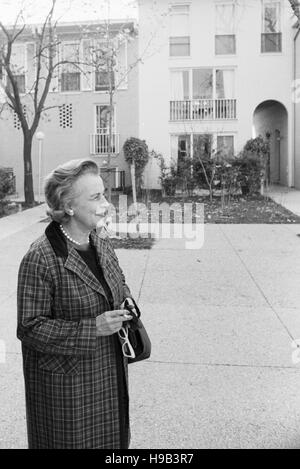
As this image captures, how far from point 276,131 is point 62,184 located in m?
24.9

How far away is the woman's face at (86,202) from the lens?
2.04m

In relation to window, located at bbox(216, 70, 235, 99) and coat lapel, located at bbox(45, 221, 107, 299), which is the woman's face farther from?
window, located at bbox(216, 70, 235, 99)

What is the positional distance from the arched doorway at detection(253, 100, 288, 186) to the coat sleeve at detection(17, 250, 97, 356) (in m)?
22.4

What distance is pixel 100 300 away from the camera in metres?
2.00

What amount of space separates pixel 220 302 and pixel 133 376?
2171 mm

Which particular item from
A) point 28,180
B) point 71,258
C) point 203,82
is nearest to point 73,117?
point 203,82

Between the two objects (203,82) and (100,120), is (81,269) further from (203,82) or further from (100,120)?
Answer: (100,120)

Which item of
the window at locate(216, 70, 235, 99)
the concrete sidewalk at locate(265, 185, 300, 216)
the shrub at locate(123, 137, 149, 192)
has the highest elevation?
the window at locate(216, 70, 235, 99)

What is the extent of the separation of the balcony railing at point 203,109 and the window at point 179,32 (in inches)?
87.6

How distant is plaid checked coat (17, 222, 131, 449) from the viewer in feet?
6.22

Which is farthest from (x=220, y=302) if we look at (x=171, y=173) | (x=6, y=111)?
(x=6, y=111)

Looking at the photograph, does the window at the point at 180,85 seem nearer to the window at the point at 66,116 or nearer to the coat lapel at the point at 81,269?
the window at the point at 66,116

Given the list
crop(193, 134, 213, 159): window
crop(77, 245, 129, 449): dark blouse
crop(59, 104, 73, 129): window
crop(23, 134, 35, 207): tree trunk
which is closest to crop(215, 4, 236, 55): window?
crop(193, 134, 213, 159): window
